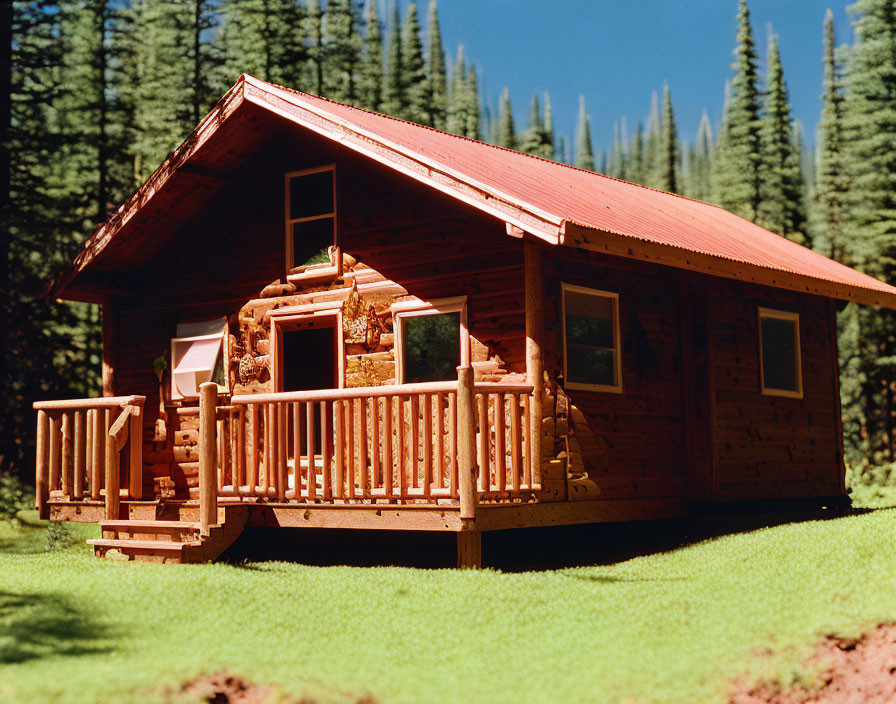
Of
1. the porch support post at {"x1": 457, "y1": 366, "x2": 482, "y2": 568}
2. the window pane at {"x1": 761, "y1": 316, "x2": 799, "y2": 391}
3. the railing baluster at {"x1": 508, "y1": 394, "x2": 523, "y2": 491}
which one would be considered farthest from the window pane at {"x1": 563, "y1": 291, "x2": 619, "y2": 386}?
the window pane at {"x1": 761, "y1": 316, "x2": 799, "y2": 391}

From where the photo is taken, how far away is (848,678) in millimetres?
8617

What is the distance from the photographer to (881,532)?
39.1ft

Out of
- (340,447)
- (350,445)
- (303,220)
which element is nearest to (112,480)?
(340,447)

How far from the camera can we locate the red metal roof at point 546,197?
1240 centimetres

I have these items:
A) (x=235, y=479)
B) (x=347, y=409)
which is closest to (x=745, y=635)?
(x=347, y=409)

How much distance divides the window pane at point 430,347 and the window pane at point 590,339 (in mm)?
1406

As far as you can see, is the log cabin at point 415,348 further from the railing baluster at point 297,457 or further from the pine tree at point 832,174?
the pine tree at point 832,174

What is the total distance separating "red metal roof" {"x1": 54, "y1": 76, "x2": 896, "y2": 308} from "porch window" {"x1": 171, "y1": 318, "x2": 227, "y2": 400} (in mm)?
1836

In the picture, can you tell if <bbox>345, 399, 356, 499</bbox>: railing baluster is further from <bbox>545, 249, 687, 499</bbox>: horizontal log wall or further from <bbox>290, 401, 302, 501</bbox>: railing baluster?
<bbox>545, 249, 687, 499</bbox>: horizontal log wall

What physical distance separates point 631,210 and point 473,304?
337 cm

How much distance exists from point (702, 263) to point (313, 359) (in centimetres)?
706

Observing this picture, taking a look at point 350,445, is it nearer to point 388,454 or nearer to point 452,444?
point 388,454

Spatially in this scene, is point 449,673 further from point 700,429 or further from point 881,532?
point 700,429

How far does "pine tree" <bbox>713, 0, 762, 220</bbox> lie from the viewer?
48.2 m
